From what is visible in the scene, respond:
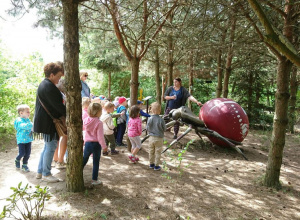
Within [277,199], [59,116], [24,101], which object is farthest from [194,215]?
[24,101]

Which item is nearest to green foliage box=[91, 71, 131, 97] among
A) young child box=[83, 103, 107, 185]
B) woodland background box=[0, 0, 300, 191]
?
woodland background box=[0, 0, 300, 191]

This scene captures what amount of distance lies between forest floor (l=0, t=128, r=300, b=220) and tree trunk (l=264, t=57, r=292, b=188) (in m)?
0.27

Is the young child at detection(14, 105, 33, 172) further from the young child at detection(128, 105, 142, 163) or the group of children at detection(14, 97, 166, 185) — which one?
the young child at detection(128, 105, 142, 163)

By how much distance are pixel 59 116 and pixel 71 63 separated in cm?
105

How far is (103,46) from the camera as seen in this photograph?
747cm

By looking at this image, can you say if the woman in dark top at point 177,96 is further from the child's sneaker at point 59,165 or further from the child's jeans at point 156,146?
the child's sneaker at point 59,165

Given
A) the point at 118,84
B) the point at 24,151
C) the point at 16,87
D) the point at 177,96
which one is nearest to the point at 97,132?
the point at 24,151

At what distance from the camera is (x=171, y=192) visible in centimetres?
357

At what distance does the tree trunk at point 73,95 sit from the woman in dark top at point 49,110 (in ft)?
1.87

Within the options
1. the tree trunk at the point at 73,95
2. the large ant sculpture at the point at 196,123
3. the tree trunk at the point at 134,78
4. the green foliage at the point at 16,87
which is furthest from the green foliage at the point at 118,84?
the tree trunk at the point at 73,95

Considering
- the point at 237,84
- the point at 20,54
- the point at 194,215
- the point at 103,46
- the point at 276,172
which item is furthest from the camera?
the point at 237,84

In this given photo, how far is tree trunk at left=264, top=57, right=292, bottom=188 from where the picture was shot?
375 cm

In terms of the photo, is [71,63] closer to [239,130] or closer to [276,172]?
[276,172]

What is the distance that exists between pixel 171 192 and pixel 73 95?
2.13m
